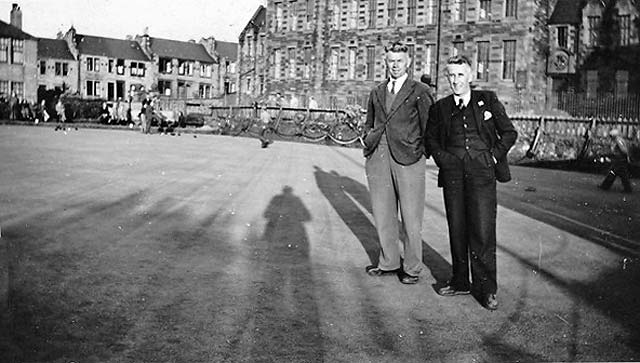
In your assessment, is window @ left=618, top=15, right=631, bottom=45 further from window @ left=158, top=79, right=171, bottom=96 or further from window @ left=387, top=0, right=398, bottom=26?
window @ left=158, top=79, right=171, bottom=96

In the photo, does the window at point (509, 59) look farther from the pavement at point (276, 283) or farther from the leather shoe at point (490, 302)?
the leather shoe at point (490, 302)

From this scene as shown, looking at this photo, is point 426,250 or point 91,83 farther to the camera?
point 91,83

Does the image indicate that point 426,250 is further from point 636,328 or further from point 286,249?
point 636,328

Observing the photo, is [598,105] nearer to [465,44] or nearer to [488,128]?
[465,44]

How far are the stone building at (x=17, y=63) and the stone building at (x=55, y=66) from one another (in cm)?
1490

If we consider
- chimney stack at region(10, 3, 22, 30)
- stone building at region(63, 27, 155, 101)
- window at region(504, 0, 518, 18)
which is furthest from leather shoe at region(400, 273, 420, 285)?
stone building at region(63, 27, 155, 101)

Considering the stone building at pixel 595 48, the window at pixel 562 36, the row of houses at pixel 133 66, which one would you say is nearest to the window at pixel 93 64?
the row of houses at pixel 133 66

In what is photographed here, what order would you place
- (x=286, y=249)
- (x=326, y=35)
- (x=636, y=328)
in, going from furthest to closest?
1. (x=326, y=35)
2. (x=286, y=249)
3. (x=636, y=328)

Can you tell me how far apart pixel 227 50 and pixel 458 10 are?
61459 mm

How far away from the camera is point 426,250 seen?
309 inches

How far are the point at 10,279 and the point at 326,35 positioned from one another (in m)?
46.7

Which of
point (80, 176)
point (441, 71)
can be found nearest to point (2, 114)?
point (441, 71)

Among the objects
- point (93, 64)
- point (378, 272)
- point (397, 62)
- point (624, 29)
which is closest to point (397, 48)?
point (397, 62)

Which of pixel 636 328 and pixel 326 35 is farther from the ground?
pixel 326 35
